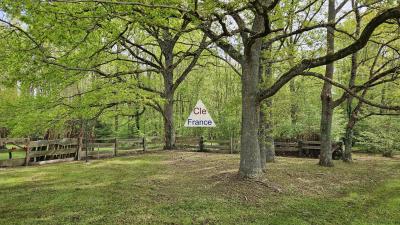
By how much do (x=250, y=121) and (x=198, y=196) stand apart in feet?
A: 8.35

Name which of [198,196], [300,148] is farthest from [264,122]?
[300,148]

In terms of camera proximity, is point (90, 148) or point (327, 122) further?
point (90, 148)

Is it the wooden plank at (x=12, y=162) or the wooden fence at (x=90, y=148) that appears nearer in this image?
the wooden plank at (x=12, y=162)

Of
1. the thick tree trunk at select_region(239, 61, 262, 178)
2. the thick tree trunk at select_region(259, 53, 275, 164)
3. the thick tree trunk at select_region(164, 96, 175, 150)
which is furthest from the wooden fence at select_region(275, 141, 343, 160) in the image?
the thick tree trunk at select_region(239, 61, 262, 178)

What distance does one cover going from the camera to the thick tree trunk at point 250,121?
7887mm

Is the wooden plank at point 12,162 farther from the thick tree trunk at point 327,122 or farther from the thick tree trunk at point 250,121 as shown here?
the thick tree trunk at point 327,122

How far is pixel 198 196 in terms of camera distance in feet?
22.1

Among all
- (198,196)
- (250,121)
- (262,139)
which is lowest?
(198,196)

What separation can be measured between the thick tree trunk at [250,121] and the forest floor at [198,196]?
0.41m

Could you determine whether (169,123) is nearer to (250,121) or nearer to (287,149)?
(287,149)

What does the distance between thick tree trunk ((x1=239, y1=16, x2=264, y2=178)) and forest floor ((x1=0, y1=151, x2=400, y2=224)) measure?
408mm

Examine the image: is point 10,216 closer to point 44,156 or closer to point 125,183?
point 125,183

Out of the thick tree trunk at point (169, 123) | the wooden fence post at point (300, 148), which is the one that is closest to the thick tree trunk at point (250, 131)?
the thick tree trunk at point (169, 123)

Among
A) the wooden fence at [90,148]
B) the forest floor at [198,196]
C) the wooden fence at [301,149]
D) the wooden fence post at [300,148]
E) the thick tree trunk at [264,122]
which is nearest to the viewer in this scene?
the forest floor at [198,196]
